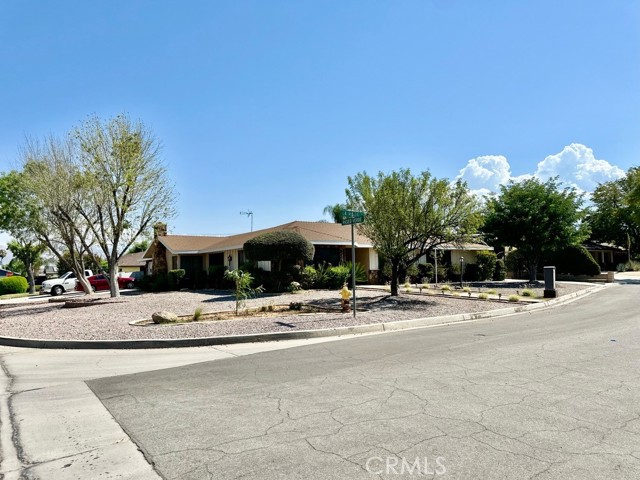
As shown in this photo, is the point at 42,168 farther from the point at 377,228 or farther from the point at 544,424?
the point at 544,424

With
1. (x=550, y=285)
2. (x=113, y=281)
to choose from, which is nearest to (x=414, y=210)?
(x=550, y=285)

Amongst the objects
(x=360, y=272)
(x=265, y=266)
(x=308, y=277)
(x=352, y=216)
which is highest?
(x=352, y=216)

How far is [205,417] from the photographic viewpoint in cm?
521

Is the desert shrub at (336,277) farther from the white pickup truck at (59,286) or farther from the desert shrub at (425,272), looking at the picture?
the white pickup truck at (59,286)

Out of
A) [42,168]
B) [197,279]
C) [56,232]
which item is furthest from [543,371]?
[56,232]

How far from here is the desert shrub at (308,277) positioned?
77.3 ft

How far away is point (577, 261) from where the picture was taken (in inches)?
1421

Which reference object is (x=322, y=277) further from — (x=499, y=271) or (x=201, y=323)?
(x=499, y=271)

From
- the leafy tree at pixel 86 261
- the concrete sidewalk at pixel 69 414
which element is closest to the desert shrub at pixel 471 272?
the leafy tree at pixel 86 261

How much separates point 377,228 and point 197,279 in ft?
54.5

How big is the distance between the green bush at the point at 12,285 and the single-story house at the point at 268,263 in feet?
34.6

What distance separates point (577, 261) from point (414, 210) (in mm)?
24707

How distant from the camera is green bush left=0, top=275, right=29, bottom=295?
38.0 m

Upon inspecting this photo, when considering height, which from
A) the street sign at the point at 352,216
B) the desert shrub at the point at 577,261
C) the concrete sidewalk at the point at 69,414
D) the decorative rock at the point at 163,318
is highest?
the street sign at the point at 352,216
